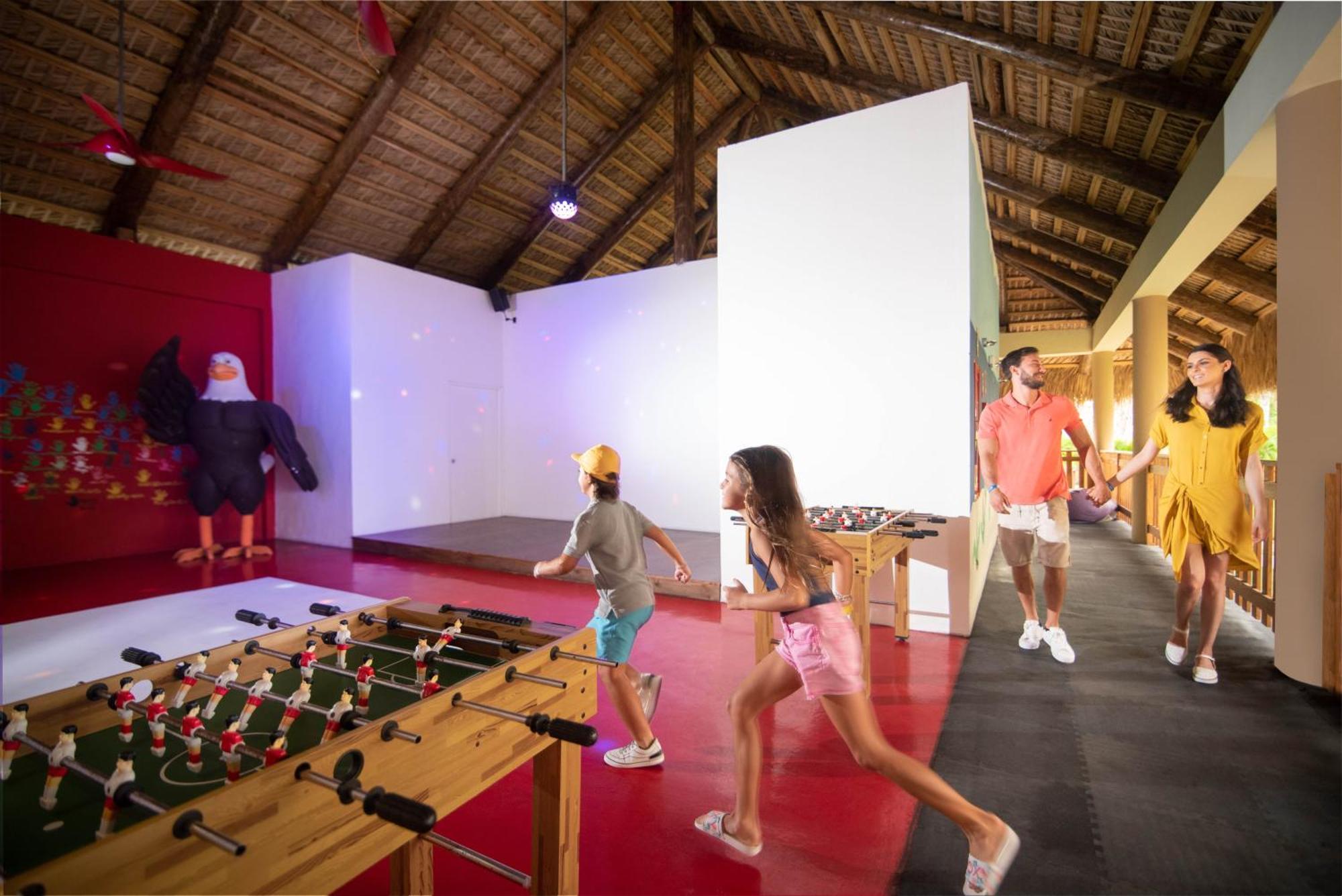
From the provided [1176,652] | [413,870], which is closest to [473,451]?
[413,870]

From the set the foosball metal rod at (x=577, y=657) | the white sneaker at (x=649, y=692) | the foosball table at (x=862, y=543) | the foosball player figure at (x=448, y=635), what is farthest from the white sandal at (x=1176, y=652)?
the foosball player figure at (x=448, y=635)

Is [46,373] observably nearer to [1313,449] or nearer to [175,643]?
[175,643]

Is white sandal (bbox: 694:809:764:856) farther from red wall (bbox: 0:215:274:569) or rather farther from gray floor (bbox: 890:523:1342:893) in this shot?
red wall (bbox: 0:215:274:569)

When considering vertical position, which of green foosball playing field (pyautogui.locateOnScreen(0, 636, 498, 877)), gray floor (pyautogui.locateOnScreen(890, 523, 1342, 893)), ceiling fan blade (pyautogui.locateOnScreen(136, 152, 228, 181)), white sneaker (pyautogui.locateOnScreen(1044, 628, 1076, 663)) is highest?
ceiling fan blade (pyautogui.locateOnScreen(136, 152, 228, 181))

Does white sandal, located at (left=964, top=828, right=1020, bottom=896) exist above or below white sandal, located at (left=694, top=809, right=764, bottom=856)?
above

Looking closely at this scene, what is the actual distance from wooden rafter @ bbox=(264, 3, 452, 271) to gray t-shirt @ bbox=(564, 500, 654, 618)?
214 inches

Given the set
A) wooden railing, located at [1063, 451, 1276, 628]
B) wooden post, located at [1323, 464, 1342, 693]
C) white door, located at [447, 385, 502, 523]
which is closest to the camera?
wooden post, located at [1323, 464, 1342, 693]

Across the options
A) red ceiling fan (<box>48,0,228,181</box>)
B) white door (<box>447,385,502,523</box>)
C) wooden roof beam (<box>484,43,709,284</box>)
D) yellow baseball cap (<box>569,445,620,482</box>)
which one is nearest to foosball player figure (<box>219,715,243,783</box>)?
yellow baseball cap (<box>569,445,620,482</box>)

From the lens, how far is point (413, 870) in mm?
1423

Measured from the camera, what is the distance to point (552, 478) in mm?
7723

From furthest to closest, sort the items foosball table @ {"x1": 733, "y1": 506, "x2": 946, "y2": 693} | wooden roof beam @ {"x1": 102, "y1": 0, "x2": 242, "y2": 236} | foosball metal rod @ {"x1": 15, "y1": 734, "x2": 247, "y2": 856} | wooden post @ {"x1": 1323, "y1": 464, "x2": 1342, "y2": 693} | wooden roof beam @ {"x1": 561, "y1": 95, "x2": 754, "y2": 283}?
wooden roof beam @ {"x1": 561, "y1": 95, "x2": 754, "y2": 283}, wooden roof beam @ {"x1": 102, "y1": 0, "x2": 242, "y2": 236}, foosball table @ {"x1": 733, "y1": 506, "x2": 946, "y2": 693}, wooden post @ {"x1": 1323, "y1": 464, "x2": 1342, "y2": 693}, foosball metal rod @ {"x1": 15, "y1": 734, "x2": 247, "y2": 856}

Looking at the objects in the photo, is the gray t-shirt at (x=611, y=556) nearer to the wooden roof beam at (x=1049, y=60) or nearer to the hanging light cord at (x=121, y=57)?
the wooden roof beam at (x=1049, y=60)

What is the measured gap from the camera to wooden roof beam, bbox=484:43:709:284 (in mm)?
7285

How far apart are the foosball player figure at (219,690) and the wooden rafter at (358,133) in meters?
5.92
